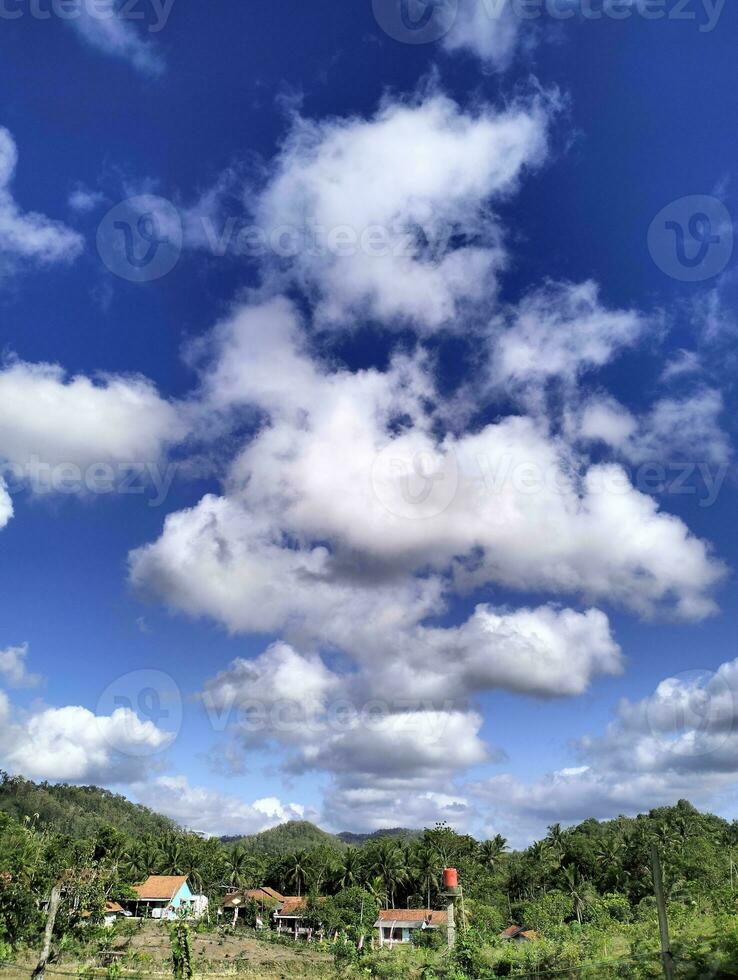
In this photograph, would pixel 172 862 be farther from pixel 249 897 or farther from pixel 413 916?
pixel 413 916

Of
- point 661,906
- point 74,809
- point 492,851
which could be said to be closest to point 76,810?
point 74,809

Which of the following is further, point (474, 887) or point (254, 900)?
point (254, 900)

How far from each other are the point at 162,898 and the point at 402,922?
26867 millimetres

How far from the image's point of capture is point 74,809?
167 meters

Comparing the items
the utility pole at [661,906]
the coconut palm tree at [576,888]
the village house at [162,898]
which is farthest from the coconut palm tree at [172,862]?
the utility pole at [661,906]

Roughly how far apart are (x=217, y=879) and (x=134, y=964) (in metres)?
51.4

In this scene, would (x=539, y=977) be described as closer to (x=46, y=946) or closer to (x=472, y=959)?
(x=472, y=959)

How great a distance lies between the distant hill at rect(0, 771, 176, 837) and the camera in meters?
149

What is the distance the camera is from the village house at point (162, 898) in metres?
74.2

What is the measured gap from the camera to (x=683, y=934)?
988 inches

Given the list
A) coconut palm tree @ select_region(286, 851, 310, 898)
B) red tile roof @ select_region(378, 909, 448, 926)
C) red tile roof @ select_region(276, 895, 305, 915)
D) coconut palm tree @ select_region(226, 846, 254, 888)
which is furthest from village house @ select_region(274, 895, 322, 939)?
coconut palm tree @ select_region(226, 846, 254, 888)

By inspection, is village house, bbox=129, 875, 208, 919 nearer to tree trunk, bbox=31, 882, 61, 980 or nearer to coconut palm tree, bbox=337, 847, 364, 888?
coconut palm tree, bbox=337, 847, 364, 888

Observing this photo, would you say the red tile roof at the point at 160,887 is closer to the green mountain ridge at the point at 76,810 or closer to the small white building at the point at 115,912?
the small white building at the point at 115,912

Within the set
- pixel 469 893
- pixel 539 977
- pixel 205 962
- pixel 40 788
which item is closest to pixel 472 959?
pixel 539 977
